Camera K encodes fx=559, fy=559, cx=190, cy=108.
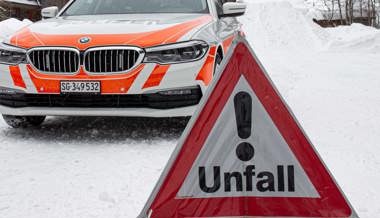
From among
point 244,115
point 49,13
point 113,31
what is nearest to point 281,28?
point 49,13

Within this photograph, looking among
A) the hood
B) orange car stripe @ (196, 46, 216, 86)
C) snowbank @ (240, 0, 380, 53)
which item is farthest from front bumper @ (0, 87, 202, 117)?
snowbank @ (240, 0, 380, 53)

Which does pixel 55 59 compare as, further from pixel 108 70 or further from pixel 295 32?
pixel 295 32

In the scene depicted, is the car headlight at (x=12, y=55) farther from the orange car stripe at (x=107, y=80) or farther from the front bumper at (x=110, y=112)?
the front bumper at (x=110, y=112)

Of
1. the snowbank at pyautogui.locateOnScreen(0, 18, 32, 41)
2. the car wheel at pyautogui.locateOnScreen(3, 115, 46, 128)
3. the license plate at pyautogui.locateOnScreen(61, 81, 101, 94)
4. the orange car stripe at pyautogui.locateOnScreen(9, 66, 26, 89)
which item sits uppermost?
the orange car stripe at pyautogui.locateOnScreen(9, 66, 26, 89)

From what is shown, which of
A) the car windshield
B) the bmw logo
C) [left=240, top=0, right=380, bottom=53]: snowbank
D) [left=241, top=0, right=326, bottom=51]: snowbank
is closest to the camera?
the bmw logo

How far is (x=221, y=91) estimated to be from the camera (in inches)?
99.5

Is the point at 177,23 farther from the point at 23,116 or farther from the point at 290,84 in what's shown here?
the point at 290,84

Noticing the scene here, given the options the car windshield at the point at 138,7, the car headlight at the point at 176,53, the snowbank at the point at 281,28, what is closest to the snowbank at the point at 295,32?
the snowbank at the point at 281,28

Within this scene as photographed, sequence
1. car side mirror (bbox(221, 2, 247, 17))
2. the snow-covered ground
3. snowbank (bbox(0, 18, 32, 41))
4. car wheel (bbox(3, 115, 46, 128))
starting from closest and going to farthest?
the snow-covered ground
car wheel (bbox(3, 115, 46, 128))
car side mirror (bbox(221, 2, 247, 17))
snowbank (bbox(0, 18, 32, 41))

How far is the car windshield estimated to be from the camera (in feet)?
21.2

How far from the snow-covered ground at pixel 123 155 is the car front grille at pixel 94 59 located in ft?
2.29

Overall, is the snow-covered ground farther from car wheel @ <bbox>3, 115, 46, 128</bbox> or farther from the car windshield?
the car windshield

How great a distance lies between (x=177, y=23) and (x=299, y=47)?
1928 centimetres

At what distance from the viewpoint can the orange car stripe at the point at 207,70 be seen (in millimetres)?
5199
